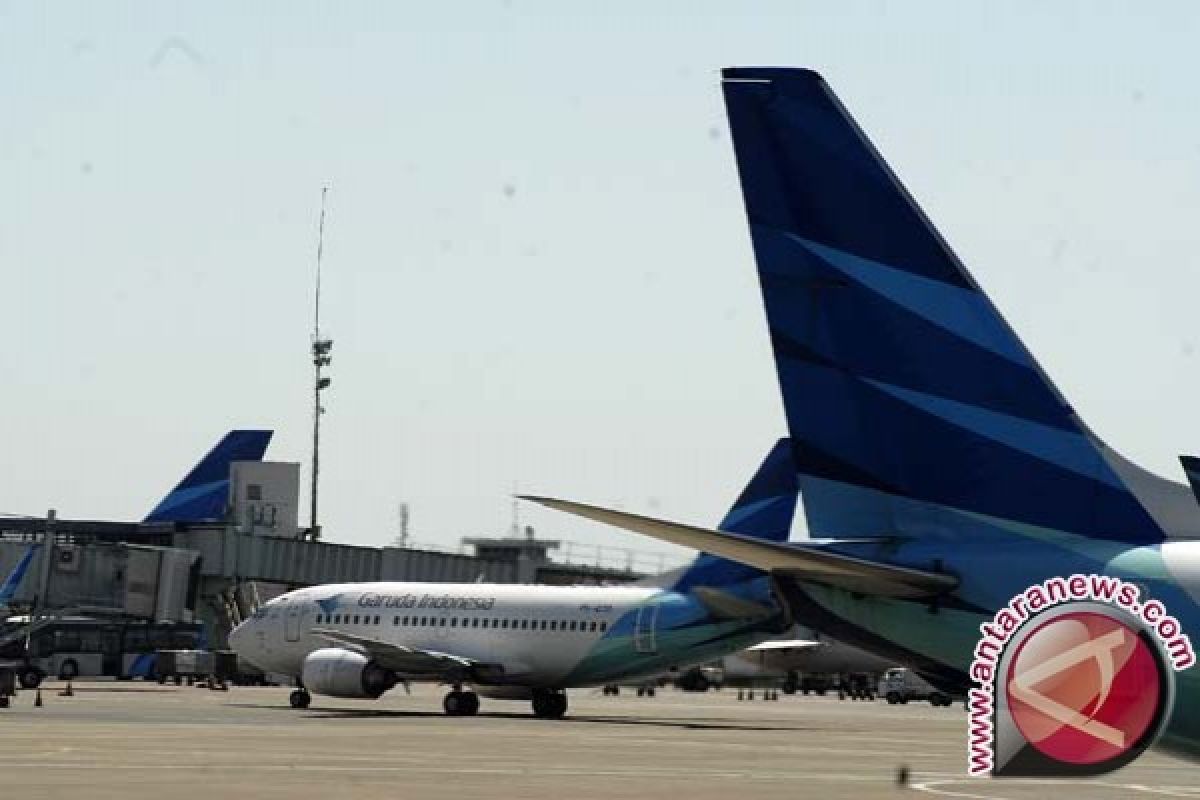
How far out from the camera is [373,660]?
215 feet

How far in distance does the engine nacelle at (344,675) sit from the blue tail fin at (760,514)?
9572 millimetres

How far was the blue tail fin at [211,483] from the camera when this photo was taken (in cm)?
11050

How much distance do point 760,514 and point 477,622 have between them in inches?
380

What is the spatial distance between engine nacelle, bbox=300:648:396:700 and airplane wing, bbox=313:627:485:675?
30 cm

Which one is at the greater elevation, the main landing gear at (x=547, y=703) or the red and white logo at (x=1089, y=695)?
the main landing gear at (x=547, y=703)

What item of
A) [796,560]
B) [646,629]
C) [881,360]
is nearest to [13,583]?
[646,629]

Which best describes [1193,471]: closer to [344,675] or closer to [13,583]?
[344,675]

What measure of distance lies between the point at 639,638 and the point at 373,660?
336 inches

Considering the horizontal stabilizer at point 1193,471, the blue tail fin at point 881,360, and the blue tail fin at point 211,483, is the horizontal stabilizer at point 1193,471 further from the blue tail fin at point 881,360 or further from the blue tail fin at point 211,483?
the blue tail fin at point 211,483

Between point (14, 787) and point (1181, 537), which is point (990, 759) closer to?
point (1181, 537)

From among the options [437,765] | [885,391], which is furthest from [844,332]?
[437,765]

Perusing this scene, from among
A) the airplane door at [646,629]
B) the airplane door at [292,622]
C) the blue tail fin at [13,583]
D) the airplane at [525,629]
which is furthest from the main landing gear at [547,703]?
the blue tail fin at [13,583]

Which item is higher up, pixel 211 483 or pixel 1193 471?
Answer: pixel 211 483

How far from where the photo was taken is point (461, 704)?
211 feet
